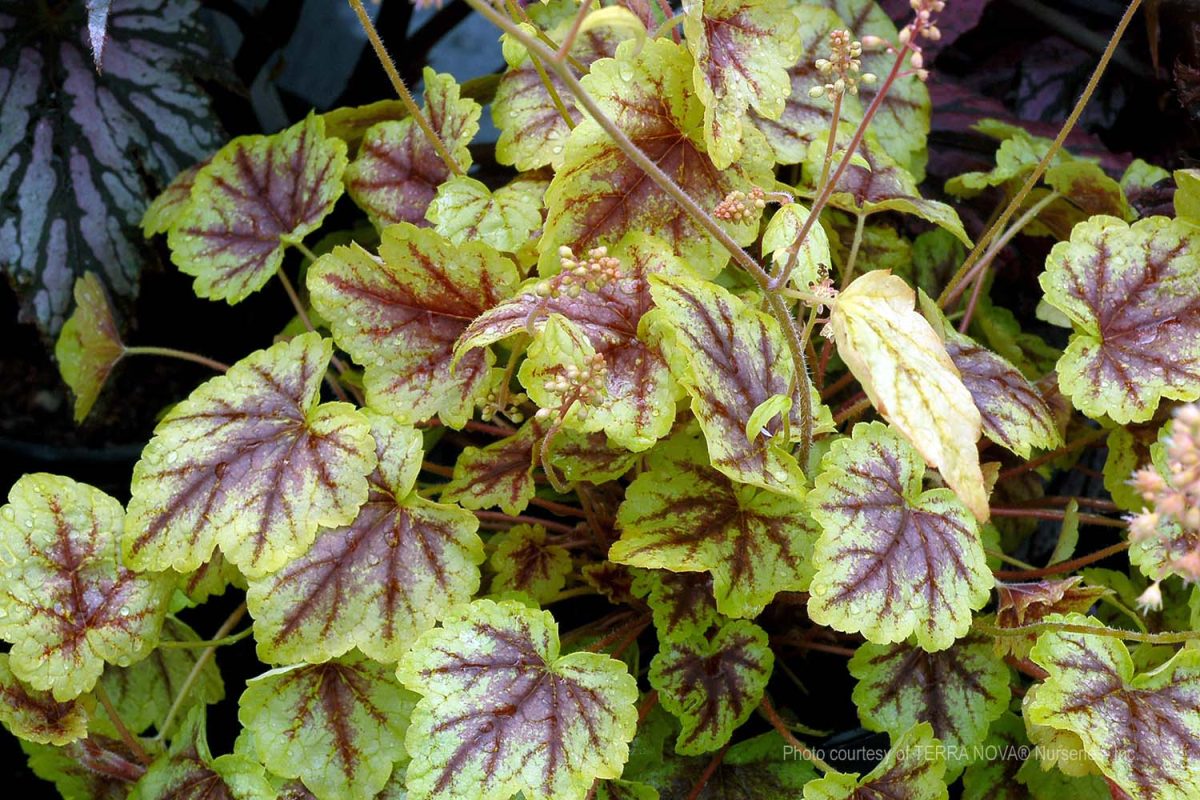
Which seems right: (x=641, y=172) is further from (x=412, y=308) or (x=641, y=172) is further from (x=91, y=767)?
(x=91, y=767)

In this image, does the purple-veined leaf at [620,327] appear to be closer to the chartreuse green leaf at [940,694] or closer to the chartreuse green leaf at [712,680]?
the chartreuse green leaf at [712,680]

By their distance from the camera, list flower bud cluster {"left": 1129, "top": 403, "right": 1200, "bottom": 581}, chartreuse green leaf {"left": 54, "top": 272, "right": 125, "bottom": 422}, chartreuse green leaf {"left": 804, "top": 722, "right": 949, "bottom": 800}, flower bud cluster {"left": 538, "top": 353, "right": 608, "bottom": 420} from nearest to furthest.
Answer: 1. flower bud cluster {"left": 1129, "top": 403, "right": 1200, "bottom": 581}
2. flower bud cluster {"left": 538, "top": 353, "right": 608, "bottom": 420}
3. chartreuse green leaf {"left": 804, "top": 722, "right": 949, "bottom": 800}
4. chartreuse green leaf {"left": 54, "top": 272, "right": 125, "bottom": 422}

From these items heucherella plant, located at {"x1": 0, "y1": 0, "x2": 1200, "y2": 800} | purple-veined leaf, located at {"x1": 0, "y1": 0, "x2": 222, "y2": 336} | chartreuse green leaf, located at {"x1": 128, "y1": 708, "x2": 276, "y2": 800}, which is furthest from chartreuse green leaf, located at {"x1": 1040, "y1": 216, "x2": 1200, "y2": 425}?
purple-veined leaf, located at {"x1": 0, "y1": 0, "x2": 222, "y2": 336}

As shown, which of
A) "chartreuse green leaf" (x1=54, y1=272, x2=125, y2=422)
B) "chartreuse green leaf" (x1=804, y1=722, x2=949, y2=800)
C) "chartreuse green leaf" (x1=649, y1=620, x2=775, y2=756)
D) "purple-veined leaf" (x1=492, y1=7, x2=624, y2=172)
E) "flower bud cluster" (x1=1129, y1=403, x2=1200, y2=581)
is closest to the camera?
"flower bud cluster" (x1=1129, y1=403, x2=1200, y2=581)

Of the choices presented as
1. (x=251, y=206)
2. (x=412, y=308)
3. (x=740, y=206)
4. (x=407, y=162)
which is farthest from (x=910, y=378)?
(x=251, y=206)

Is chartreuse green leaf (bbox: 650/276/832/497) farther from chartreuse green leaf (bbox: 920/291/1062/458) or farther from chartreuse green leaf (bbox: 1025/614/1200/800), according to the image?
chartreuse green leaf (bbox: 1025/614/1200/800)

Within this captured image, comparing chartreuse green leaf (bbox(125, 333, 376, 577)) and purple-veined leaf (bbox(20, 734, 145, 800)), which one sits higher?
chartreuse green leaf (bbox(125, 333, 376, 577))
